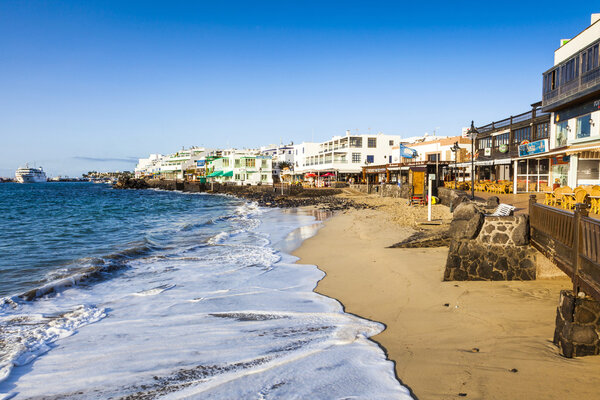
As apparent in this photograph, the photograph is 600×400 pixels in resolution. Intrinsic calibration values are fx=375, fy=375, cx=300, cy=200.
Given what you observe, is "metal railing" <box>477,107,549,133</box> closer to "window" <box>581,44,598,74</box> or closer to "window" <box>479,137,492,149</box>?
"window" <box>479,137,492,149</box>

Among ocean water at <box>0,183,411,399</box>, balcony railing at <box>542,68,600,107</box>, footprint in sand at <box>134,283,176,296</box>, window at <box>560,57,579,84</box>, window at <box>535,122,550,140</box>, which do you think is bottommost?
footprint in sand at <box>134,283,176,296</box>

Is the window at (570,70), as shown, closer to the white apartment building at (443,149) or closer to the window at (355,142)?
the white apartment building at (443,149)

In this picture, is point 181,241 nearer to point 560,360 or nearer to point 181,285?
point 181,285

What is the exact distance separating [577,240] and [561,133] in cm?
2185

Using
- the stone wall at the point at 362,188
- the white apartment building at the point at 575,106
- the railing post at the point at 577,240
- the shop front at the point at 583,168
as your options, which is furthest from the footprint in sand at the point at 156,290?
the stone wall at the point at 362,188

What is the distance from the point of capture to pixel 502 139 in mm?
34156

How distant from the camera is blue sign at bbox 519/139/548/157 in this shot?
22.2m

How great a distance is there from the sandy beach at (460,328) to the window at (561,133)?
54.5 ft

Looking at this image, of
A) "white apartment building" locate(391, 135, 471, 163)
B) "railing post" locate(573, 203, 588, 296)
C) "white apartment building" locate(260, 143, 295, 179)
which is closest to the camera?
"railing post" locate(573, 203, 588, 296)

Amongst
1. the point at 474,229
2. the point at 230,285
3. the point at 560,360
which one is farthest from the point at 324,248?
the point at 560,360

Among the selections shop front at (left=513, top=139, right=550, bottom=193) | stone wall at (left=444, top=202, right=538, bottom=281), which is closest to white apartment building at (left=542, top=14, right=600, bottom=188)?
shop front at (left=513, top=139, right=550, bottom=193)

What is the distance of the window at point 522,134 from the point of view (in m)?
29.7

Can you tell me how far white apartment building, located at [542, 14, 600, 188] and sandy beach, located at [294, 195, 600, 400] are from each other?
465 inches

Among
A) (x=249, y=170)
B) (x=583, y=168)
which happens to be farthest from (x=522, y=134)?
(x=249, y=170)
